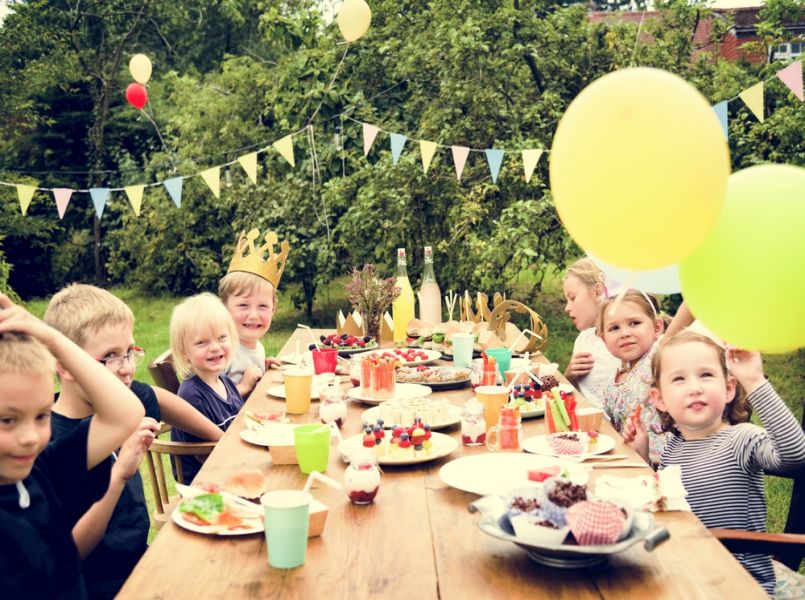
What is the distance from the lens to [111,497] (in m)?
2.18

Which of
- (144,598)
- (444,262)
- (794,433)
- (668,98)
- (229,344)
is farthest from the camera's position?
(444,262)

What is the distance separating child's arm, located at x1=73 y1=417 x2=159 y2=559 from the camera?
2164 mm

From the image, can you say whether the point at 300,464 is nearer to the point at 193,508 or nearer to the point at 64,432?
the point at 193,508

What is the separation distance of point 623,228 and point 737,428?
1191 mm

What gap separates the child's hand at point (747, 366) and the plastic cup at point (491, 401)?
0.68 meters

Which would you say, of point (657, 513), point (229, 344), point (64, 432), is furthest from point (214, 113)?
point (657, 513)

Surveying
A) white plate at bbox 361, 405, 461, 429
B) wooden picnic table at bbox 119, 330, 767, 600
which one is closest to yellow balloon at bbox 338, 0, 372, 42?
white plate at bbox 361, 405, 461, 429

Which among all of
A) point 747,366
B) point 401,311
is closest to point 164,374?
point 401,311

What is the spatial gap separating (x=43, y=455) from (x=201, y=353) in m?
1.17

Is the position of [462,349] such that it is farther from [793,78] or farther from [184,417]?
[793,78]

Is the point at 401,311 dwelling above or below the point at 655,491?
above

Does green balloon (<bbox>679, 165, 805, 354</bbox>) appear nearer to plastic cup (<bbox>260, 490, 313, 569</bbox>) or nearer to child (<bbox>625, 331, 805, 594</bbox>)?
child (<bbox>625, 331, 805, 594</bbox>)

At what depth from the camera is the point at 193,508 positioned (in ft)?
6.06

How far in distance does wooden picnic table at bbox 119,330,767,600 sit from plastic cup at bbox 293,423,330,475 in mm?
202
